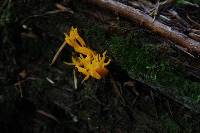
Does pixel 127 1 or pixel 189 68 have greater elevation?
pixel 127 1

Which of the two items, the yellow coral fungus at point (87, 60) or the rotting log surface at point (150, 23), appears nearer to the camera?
the rotting log surface at point (150, 23)

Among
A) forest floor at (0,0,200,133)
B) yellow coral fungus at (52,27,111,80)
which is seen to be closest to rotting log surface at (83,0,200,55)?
forest floor at (0,0,200,133)

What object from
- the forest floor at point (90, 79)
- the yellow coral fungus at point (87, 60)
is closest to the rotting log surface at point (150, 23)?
the forest floor at point (90, 79)

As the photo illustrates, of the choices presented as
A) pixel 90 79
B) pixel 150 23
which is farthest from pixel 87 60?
pixel 150 23

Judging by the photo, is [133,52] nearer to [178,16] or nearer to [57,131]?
[178,16]

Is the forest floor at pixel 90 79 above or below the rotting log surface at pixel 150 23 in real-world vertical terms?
below

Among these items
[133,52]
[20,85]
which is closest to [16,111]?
[20,85]

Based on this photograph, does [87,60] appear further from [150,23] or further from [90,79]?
[150,23]

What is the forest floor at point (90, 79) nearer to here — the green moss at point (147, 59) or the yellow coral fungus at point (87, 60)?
the green moss at point (147, 59)
